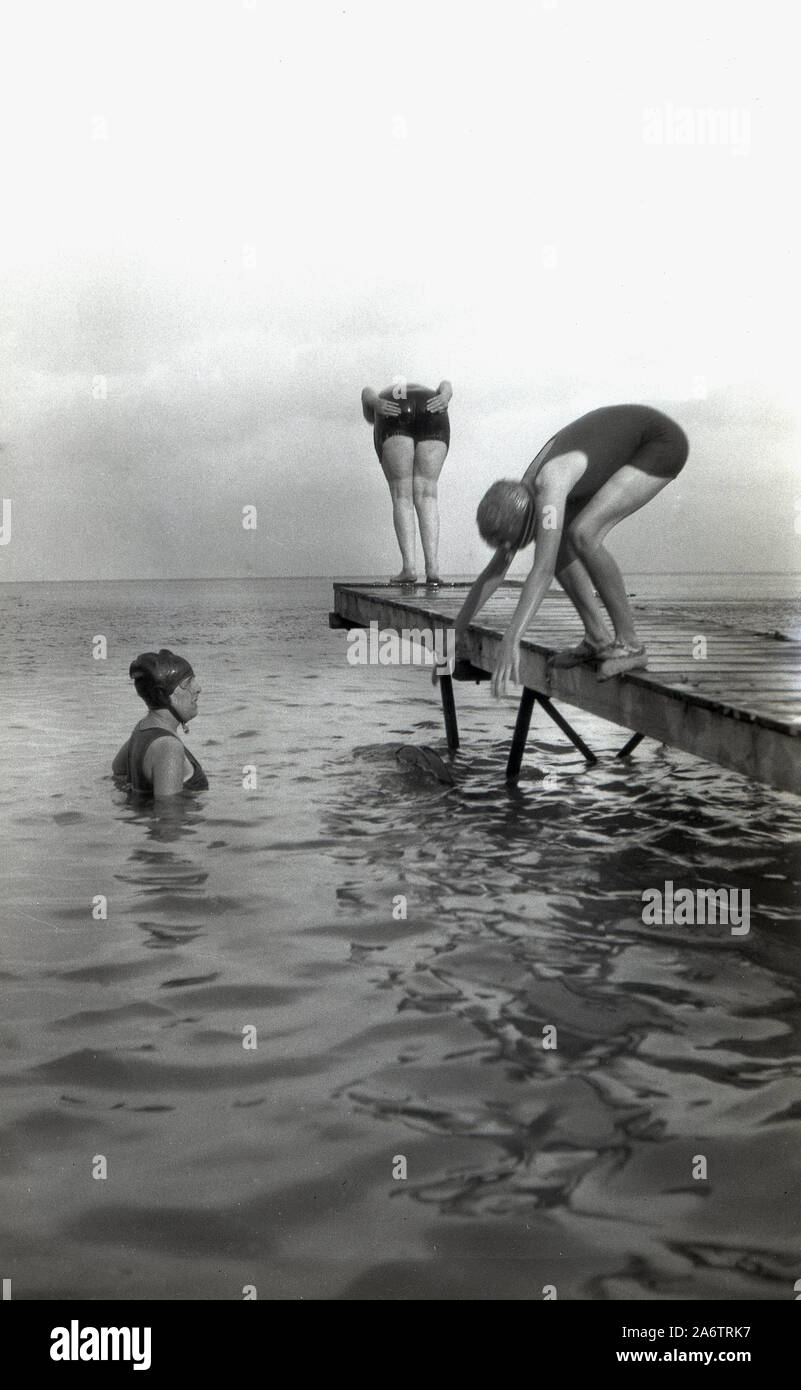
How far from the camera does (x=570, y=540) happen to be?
5988 millimetres

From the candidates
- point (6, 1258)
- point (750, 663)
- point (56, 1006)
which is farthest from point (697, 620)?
point (6, 1258)

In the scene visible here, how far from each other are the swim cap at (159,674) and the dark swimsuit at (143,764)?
38 cm

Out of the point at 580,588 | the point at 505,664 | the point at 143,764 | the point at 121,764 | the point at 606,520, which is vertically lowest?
the point at 121,764

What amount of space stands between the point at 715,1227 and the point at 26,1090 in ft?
6.64

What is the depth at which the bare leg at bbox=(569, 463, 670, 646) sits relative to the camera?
5.86 meters

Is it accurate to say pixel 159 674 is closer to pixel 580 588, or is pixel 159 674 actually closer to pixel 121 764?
pixel 121 764

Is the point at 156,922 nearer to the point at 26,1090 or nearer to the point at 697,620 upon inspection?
the point at 26,1090

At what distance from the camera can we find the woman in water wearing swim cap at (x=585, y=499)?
5664 millimetres

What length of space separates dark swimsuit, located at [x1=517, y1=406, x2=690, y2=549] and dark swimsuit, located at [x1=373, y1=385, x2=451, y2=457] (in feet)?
17.0

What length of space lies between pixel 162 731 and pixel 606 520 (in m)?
3.41

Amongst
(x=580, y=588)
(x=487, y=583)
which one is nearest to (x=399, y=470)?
(x=487, y=583)

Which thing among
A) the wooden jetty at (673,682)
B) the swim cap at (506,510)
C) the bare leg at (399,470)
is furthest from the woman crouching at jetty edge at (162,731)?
the bare leg at (399,470)

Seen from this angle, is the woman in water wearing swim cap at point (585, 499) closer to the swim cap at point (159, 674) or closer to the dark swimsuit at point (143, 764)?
the swim cap at point (159, 674)

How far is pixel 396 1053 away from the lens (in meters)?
4.10
